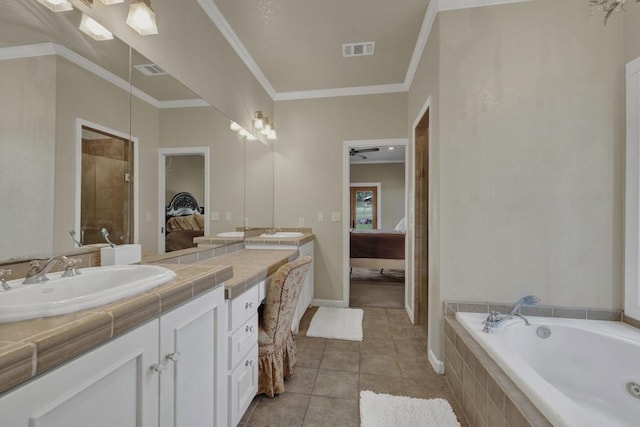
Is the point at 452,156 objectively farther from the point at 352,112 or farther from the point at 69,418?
the point at 69,418

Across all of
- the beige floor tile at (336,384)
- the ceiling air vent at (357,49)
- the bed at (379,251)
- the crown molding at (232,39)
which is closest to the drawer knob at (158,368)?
the beige floor tile at (336,384)

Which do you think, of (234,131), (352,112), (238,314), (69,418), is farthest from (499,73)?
(69,418)

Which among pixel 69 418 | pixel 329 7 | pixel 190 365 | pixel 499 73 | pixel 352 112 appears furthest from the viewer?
pixel 352 112

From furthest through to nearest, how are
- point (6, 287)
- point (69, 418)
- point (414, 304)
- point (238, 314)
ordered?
point (414, 304) < point (238, 314) < point (6, 287) < point (69, 418)

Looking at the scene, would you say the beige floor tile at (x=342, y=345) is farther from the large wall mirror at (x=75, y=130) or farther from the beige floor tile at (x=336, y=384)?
the large wall mirror at (x=75, y=130)

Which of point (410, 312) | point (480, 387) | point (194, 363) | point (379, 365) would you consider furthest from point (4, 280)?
point (410, 312)

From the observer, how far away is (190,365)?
3.33ft

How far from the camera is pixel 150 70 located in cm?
149

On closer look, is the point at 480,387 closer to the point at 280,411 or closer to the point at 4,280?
the point at 280,411

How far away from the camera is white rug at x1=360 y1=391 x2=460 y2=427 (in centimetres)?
148

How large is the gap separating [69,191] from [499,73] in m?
2.55

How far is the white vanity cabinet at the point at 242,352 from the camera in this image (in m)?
1.31

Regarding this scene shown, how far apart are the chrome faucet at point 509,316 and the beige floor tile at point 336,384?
913 millimetres

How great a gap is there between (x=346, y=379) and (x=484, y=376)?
0.92 metres
